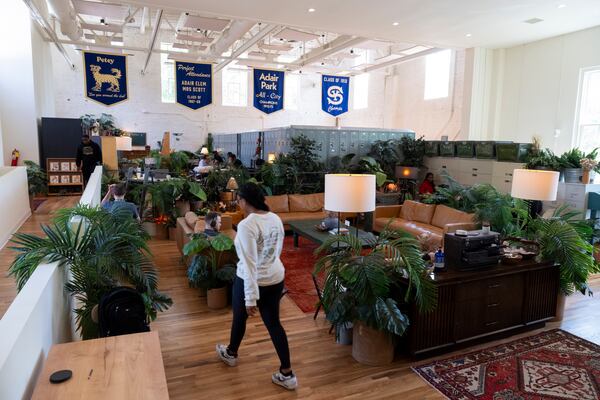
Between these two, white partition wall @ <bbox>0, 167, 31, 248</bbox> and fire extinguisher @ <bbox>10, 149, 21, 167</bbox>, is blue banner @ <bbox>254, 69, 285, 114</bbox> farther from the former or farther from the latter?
fire extinguisher @ <bbox>10, 149, 21, 167</bbox>

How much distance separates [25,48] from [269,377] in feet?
33.0

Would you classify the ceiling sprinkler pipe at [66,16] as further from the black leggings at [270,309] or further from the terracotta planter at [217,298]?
the black leggings at [270,309]

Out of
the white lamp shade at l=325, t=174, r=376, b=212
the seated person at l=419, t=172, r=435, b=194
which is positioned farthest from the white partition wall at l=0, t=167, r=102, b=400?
the seated person at l=419, t=172, r=435, b=194

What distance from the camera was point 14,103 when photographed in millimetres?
9617

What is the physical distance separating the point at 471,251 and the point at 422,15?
6.19 meters

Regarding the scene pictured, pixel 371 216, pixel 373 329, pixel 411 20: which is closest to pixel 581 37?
pixel 411 20

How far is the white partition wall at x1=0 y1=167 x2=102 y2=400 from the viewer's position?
1.63 metres

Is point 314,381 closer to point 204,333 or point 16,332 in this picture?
point 204,333

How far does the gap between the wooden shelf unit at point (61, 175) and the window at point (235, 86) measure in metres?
9.95

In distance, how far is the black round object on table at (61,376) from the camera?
5.76ft

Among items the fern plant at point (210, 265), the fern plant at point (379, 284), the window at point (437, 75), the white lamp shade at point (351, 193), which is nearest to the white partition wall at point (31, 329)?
the fern plant at point (210, 265)

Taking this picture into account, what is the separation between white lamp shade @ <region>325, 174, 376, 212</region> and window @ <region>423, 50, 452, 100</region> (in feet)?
42.3

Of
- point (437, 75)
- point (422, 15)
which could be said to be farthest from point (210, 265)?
point (437, 75)

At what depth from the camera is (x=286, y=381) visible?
121 inches
